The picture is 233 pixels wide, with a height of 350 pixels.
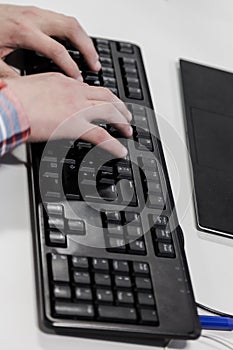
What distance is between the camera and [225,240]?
0.75 meters

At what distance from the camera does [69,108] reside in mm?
746

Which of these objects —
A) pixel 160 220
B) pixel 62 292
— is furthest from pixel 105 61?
pixel 62 292

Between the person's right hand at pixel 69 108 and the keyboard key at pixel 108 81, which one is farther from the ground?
the person's right hand at pixel 69 108

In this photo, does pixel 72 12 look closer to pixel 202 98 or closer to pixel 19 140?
pixel 202 98

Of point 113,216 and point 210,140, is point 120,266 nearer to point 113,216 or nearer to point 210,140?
point 113,216

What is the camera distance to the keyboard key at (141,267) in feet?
2.08

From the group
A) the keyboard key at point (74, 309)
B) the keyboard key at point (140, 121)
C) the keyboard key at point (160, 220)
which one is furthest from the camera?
the keyboard key at point (140, 121)

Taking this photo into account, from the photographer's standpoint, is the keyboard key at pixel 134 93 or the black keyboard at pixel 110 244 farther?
the keyboard key at pixel 134 93

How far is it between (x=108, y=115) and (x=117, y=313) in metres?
0.24

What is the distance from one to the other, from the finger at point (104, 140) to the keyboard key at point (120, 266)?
0.13 metres

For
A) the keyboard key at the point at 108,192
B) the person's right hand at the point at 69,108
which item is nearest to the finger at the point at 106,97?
the person's right hand at the point at 69,108

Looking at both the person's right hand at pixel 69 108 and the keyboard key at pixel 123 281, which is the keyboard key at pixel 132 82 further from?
the keyboard key at pixel 123 281

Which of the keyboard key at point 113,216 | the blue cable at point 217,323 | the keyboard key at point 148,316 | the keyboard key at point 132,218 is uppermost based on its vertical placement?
the keyboard key at point 113,216

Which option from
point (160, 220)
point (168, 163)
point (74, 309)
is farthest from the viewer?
point (168, 163)
